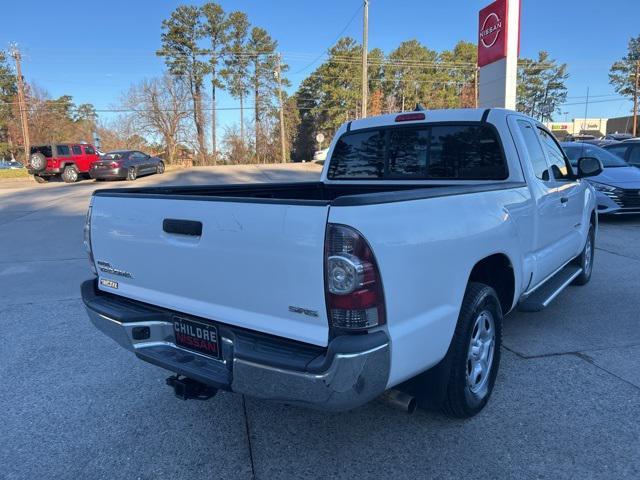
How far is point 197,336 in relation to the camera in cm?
251

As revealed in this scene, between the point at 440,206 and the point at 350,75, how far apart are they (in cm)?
5575

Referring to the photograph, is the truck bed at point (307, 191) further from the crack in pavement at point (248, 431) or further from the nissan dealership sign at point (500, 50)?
the nissan dealership sign at point (500, 50)

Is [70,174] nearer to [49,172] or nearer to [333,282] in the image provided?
[49,172]

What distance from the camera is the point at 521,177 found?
12.0 ft

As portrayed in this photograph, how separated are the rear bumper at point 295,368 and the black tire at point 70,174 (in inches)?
1046

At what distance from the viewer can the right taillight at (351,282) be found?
1.99 m

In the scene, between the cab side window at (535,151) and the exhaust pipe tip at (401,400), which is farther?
the cab side window at (535,151)

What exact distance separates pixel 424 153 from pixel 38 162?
87.1 ft

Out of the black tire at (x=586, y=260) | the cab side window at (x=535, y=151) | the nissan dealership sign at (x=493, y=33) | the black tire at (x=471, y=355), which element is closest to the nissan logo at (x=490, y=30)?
the nissan dealership sign at (x=493, y=33)

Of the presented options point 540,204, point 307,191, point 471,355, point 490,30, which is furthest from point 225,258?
point 490,30

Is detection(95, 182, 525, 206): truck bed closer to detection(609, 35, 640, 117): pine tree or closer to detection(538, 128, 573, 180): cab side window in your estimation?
detection(538, 128, 573, 180): cab side window

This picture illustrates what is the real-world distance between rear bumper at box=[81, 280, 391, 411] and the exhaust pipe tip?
1.60ft

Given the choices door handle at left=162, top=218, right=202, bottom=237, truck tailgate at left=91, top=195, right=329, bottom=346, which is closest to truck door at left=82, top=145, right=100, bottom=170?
truck tailgate at left=91, top=195, right=329, bottom=346

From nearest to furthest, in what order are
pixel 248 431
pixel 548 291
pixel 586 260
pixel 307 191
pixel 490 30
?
pixel 248 431 → pixel 548 291 → pixel 307 191 → pixel 586 260 → pixel 490 30
